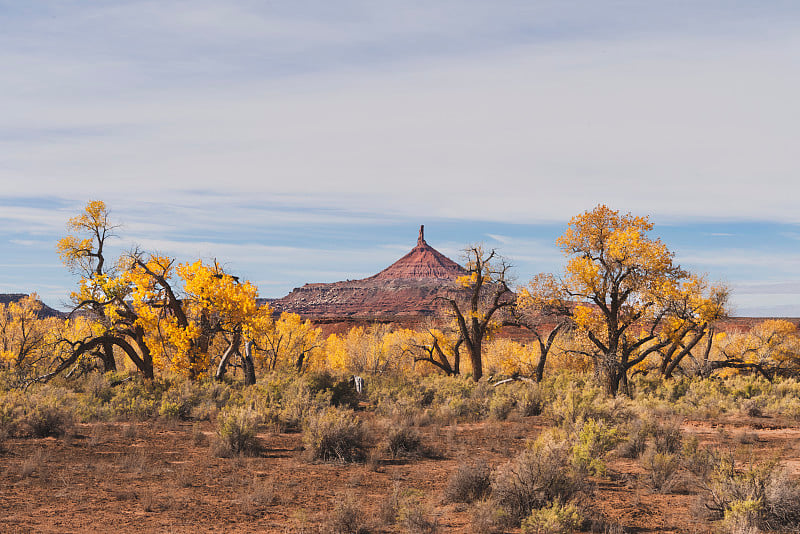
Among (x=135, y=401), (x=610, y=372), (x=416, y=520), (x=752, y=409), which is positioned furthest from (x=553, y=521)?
(x=752, y=409)

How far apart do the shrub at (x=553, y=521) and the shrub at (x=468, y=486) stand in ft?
5.92

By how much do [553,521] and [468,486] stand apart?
93.8 inches

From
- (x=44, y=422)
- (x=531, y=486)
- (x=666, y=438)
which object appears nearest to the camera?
(x=531, y=486)

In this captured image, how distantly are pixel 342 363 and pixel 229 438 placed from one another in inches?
1638

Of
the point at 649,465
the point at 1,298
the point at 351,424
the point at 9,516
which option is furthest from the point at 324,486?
the point at 1,298

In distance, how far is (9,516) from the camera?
874cm

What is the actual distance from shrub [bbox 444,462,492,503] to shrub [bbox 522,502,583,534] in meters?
1.80

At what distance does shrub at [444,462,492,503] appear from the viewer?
9.98 metres

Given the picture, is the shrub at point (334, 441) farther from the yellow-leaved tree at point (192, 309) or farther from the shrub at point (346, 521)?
the yellow-leaved tree at point (192, 309)

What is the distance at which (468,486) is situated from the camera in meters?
10.0

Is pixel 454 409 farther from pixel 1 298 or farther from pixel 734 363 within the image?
pixel 1 298

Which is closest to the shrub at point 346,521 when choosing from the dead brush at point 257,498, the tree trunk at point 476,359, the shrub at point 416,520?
the shrub at point 416,520

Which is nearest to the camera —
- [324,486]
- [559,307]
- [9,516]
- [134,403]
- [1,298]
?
[9,516]

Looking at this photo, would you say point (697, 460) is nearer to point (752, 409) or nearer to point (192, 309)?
point (752, 409)
